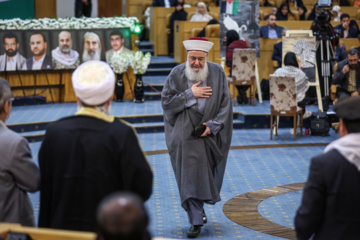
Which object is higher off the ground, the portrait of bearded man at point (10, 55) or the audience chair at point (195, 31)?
the audience chair at point (195, 31)

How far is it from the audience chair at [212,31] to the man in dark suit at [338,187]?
9.66m

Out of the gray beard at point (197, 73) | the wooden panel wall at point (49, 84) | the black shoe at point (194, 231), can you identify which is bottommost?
the black shoe at point (194, 231)

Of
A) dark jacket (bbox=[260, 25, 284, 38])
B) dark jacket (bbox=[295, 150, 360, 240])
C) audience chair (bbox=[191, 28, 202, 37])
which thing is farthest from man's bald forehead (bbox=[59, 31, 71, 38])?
dark jacket (bbox=[295, 150, 360, 240])

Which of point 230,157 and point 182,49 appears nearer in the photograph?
point 230,157

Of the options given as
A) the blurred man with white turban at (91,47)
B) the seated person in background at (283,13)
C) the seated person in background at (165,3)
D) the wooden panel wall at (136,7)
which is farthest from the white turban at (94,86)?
the wooden panel wall at (136,7)

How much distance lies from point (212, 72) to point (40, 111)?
19.9 feet

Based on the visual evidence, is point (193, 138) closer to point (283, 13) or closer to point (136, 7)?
point (283, 13)

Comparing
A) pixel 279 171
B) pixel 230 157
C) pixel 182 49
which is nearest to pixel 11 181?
pixel 279 171

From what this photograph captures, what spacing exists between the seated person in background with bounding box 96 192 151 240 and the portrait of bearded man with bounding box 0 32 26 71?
9.84 m

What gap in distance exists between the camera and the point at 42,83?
38.0 feet

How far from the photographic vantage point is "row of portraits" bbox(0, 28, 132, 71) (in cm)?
1119

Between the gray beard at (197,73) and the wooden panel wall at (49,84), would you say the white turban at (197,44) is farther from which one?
the wooden panel wall at (49,84)

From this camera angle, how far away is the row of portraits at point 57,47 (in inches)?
440

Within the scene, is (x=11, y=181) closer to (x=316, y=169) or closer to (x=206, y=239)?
(x=316, y=169)
